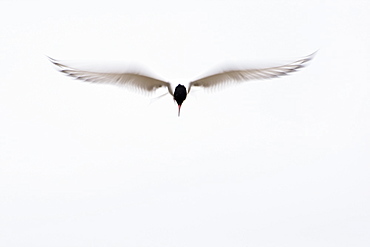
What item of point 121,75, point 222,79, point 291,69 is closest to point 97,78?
point 121,75

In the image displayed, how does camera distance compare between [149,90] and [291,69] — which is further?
[149,90]

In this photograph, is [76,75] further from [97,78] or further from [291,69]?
[291,69]

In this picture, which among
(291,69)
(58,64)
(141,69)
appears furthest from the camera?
(141,69)

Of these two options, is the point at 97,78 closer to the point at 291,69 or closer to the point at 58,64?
the point at 58,64

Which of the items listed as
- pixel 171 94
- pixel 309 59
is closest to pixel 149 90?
pixel 171 94

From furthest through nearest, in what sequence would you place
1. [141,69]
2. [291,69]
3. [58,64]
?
[141,69] → [291,69] → [58,64]

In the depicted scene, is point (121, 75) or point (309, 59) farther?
point (121, 75)
